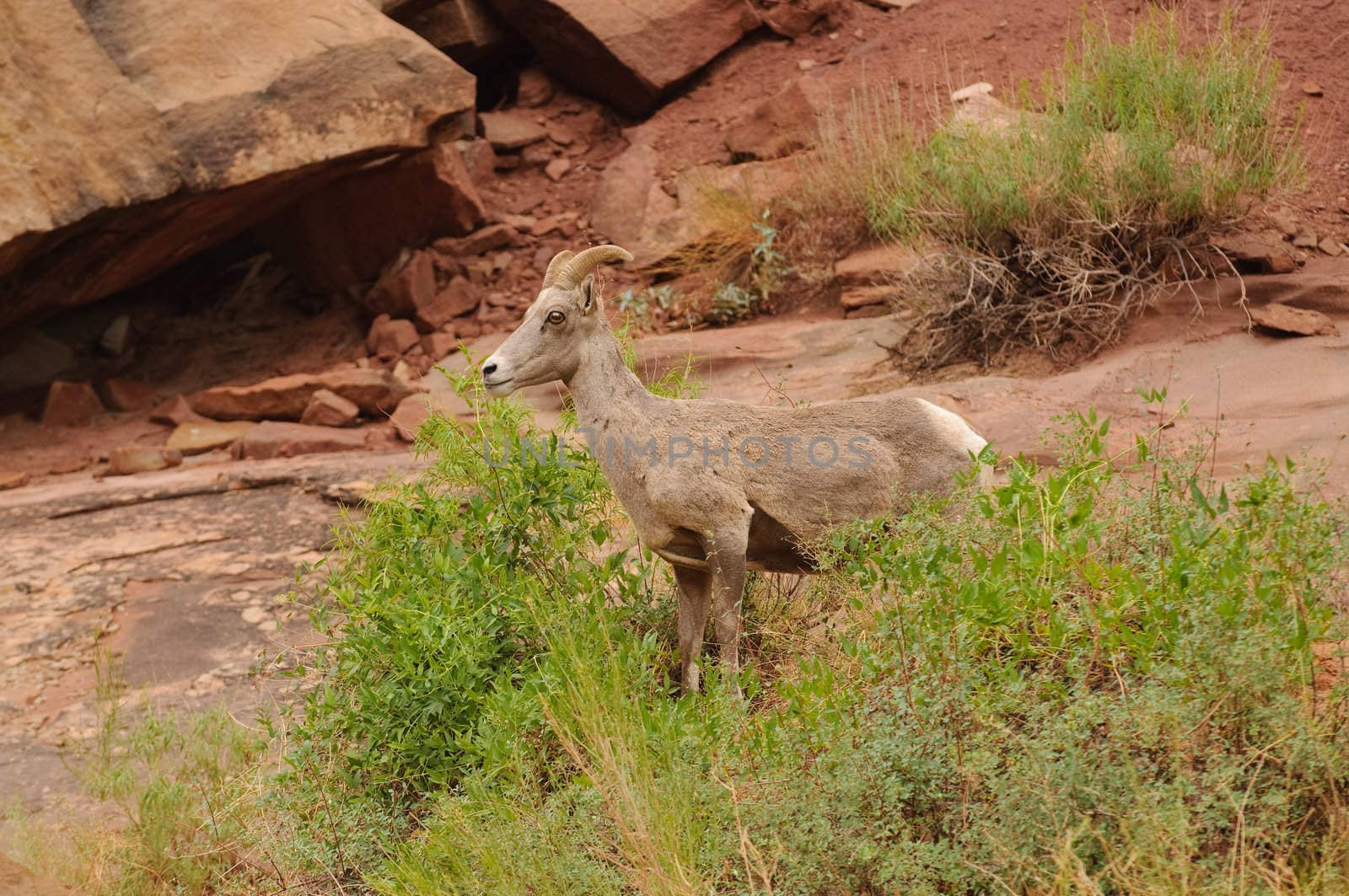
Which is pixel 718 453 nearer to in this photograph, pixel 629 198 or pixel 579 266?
pixel 579 266

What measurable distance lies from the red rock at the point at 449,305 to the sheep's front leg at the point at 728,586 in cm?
762

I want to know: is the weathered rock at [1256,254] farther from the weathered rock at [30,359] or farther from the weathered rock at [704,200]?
the weathered rock at [30,359]

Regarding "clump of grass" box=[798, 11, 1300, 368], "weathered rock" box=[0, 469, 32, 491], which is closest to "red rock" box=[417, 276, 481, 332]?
"weathered rock" box=[0, 469, 32, 491]

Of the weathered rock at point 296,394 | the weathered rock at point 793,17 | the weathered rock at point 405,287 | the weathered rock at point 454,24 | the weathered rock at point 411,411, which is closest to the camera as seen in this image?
the weathered rock at point 411,411

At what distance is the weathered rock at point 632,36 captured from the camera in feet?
41.7

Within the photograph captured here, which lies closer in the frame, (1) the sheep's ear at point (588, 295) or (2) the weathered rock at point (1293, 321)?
(1) the sheep's ear at point (588, 295)

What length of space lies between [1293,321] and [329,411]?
7.11 meters

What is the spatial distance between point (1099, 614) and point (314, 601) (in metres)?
4.86

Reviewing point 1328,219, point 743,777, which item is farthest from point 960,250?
point 743,777

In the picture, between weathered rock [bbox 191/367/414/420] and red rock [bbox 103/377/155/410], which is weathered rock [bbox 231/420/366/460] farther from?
red rock [bbox 103/377/155/410]

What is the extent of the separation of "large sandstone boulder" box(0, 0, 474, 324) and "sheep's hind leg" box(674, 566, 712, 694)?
702 cm

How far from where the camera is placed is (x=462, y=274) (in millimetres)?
12281

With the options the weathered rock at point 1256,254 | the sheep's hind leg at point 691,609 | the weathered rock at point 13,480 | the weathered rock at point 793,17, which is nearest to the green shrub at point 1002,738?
the sheep's hind leg at point 691,609

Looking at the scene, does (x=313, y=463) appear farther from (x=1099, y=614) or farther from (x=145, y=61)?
(x=1099, y=614)
